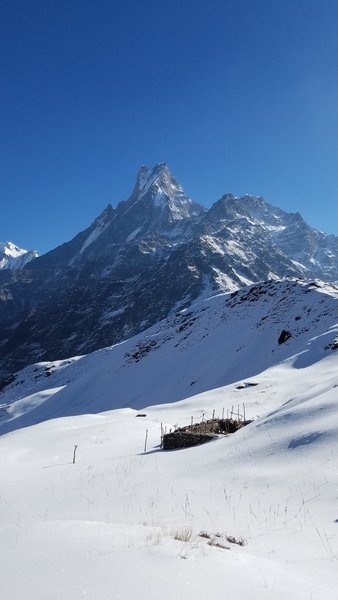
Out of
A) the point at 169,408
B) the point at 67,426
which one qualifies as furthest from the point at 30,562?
the point at 169,408

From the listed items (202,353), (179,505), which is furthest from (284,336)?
(179,505)

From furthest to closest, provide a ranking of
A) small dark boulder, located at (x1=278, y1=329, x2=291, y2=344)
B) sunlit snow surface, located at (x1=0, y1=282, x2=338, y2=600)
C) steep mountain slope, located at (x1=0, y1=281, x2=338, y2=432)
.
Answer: small dark boulder, located at (x1=278, y1=329, x2=291, y2=344), steep mountain slope, located at (x1=0, y1=281, x2=338, y2=432), sunlit snow surface, located at (x1=0, y1=282, x2=338, y2=600)

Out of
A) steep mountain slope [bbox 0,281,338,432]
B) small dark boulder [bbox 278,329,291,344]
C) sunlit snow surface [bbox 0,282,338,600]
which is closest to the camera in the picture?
sunlit snow surface [bbox 0,282,338,600]

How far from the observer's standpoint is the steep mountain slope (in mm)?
41500

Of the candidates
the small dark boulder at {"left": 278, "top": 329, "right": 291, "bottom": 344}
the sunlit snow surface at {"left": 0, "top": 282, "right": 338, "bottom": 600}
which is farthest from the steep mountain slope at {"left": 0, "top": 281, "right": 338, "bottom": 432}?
the sunlit snow surface at {"left": 0, "top": 282, "right": 338, "bottom": 600}

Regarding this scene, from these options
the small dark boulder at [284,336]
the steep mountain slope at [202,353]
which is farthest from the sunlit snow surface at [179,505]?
the small dark boulder at [284,336]

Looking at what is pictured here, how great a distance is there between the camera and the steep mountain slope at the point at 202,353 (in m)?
41.5

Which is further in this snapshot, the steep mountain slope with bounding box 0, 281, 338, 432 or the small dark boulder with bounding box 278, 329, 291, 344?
the small dark boulder with bounding box 278, 329, 291, 344

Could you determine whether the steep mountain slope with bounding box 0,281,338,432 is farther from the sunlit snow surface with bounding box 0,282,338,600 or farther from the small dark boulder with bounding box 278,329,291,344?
the sunlit snow surface with bounding box 0,282,338,600

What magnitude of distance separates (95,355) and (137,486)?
6313 centimetres

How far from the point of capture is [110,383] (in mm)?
55781

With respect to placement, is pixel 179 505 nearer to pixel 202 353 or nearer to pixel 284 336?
pixel 284 336

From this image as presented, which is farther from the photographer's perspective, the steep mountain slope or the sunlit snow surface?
the steep mountain slope

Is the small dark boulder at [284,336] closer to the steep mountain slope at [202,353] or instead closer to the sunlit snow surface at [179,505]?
the steep mountain slope at [202,353]
